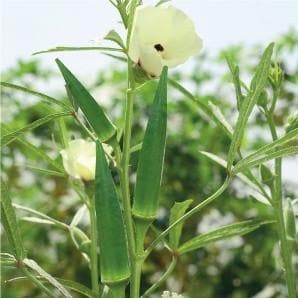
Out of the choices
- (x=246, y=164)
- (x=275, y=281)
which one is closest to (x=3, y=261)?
(x=246, y=164)

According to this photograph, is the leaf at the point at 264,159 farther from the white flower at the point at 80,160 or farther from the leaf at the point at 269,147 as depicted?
the white flower at the point at 80,160

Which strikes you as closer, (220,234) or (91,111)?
(91,111)

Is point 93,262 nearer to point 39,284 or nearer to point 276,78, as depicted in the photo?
point 39,284

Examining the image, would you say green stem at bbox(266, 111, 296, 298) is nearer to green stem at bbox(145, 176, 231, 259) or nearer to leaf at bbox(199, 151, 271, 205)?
leaf at bbox(199, 151, 271, 205)

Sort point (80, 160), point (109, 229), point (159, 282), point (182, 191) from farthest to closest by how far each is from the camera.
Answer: point (182, 191)
point (80, 160)
point (159, 282)
point (109, 229)

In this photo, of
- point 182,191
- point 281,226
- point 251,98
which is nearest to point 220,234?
point 281,226

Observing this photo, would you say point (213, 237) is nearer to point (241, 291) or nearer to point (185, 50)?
point (185, 50)

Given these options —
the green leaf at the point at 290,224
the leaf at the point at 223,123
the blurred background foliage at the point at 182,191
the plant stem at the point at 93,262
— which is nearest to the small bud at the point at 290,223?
the green leaf at the point at 290,224

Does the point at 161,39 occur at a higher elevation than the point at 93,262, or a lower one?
higher
